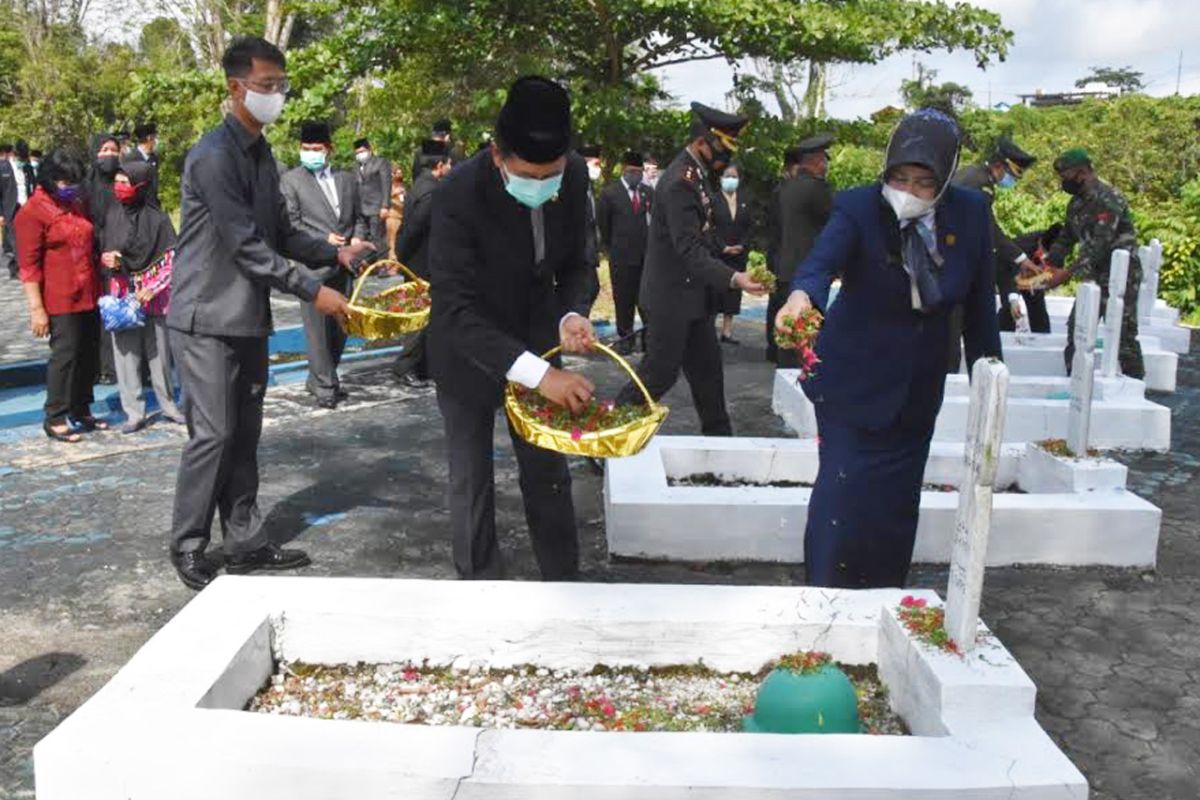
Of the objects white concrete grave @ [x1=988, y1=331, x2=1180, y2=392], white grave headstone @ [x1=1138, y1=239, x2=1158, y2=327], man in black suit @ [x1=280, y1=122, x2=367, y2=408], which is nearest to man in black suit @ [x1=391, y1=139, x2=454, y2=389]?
man in black suit @ [x1=280, y1=122, x2=367, y2=408]

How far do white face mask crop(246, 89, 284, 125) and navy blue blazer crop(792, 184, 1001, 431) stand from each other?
2515mm

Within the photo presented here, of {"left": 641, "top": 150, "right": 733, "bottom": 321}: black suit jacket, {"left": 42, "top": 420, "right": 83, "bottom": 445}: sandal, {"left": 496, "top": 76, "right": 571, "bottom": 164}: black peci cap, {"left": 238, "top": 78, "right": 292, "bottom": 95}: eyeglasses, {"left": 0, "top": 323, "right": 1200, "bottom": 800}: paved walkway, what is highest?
{"left": 238, "top": 78, "right": 292, "bottom": 95}: eyeglasses

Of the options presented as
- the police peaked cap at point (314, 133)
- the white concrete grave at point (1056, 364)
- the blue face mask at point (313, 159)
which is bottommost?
the white concrete grave at point (1056, 364)

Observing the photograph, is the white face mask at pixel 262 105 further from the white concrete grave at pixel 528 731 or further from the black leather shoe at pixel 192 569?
the white concrete grave at pixel 528 731

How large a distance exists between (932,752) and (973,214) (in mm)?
1953

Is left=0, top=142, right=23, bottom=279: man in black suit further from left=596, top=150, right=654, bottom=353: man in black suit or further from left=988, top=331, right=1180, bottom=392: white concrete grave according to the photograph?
left=988, top=331, right=1180, bottom=392: white concrete grave

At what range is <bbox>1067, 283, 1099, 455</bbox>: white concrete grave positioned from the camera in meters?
6.19

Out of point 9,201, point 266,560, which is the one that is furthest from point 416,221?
point 9,201

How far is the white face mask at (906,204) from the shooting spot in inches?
151

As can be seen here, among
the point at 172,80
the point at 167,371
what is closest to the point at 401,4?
the point at 172,80

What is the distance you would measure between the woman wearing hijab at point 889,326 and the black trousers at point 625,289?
716 centimetres

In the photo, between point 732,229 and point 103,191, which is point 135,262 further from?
point 732,229

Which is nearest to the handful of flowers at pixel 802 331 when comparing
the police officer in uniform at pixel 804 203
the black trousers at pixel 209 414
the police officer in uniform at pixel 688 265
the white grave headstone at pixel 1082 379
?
the police officer in uniform at pixel 688 265

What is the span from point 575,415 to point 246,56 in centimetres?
229
